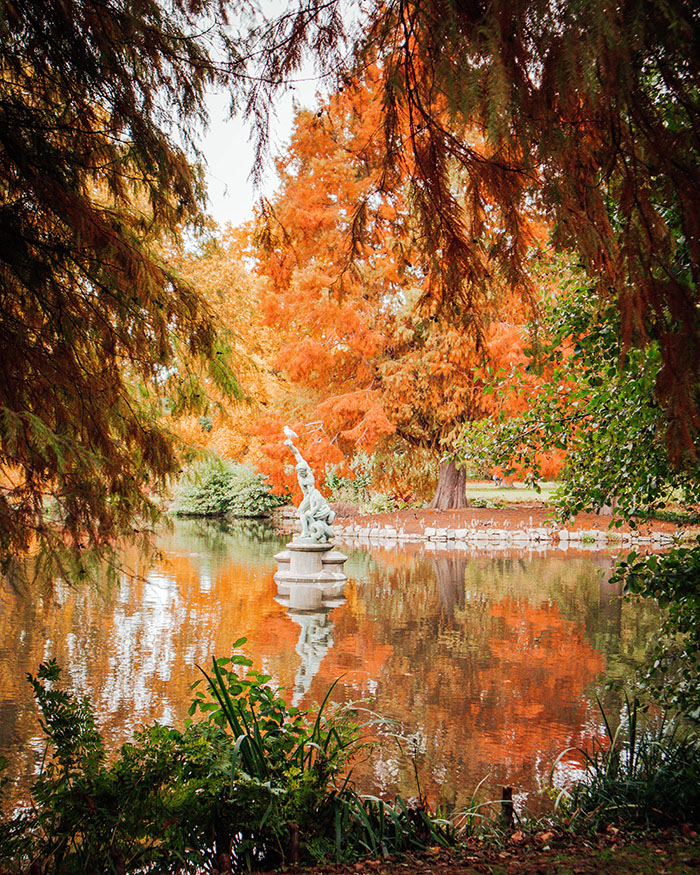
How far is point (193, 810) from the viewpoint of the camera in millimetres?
2545

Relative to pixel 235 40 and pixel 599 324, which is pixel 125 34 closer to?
pixel 235 40

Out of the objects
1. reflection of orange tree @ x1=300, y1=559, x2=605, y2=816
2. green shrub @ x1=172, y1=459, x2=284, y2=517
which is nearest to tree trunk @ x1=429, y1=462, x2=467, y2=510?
green shrub @ x1=172, y1=459, x2=284, y2=517

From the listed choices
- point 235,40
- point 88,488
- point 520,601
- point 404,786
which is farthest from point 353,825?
point 520,601

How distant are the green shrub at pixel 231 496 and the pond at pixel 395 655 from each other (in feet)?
40.2

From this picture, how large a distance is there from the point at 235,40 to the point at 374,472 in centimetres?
1780

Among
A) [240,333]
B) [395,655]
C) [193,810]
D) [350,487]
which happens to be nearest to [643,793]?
[193,810]

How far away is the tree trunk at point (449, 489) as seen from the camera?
19891 mm

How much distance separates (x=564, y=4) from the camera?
6.33 ft

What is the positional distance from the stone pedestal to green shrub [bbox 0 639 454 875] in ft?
22.9

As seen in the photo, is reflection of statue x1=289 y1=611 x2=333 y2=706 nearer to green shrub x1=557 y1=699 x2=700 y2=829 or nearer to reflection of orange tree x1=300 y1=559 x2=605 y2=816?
reflection of orange tree x1=300 y1=559 x2=605 y2=816

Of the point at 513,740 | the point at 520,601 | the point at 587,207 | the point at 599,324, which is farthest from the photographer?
the point at 520,601

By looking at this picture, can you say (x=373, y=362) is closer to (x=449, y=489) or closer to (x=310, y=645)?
(x=449, y=489)

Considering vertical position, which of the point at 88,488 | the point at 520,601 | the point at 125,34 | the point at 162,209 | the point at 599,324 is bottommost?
the point at 520,601

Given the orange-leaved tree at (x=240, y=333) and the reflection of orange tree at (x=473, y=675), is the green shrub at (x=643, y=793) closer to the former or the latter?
the reflection of orange tree at (x=473, y=675)
